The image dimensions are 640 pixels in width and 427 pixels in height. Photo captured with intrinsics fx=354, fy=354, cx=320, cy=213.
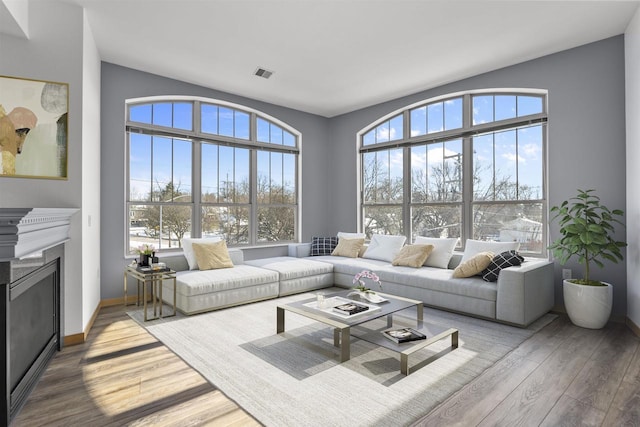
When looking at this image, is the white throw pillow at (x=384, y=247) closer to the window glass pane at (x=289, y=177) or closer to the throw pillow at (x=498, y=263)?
the throw pillow at (x=498, y=263)

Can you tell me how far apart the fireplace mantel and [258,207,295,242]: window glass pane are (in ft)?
11.5

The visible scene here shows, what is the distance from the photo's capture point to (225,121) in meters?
5.59

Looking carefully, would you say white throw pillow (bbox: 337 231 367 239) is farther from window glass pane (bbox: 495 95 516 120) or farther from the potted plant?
the potted plant

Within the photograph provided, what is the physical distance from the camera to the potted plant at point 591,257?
3.41 metres

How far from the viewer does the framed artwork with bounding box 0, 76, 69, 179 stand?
9.48 ft

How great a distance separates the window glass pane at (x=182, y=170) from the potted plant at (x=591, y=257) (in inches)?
185

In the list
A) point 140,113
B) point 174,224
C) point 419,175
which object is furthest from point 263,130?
point 419,175

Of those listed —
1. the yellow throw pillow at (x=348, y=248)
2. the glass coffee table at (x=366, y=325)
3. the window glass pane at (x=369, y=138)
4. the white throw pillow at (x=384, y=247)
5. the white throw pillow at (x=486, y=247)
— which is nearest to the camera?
the glass coffee table at (x=366, y=325)

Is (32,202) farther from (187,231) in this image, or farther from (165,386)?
(187,231)

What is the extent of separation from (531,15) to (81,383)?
15.8 feet

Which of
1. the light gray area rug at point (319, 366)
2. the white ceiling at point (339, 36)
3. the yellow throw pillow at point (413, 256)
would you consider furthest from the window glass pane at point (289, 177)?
the light gray area rug at point (319, 366)

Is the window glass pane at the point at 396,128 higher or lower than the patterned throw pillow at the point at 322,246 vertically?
higher

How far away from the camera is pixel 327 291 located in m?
5.06

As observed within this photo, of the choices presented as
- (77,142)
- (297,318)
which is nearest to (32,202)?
(77,142)
